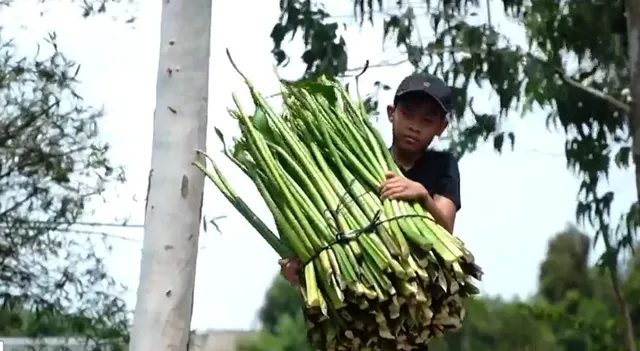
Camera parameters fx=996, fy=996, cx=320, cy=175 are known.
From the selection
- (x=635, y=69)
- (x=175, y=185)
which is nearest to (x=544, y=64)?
(x=635, y=69)

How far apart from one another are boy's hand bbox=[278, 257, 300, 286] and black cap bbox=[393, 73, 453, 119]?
28 cm

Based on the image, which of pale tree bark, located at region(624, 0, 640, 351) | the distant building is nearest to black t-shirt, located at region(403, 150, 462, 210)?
the distant building

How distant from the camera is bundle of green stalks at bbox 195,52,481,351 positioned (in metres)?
1.19

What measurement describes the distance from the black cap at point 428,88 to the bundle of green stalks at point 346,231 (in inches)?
2.7

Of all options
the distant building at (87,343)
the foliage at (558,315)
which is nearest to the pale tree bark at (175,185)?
the distant building at (87,343)

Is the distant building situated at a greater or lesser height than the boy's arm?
lesser

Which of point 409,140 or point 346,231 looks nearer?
point 346,231

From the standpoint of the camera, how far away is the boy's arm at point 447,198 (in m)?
1.31

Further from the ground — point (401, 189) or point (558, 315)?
point (558, 315)

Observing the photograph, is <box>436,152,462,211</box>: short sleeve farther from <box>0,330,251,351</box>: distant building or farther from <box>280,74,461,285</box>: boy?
<box>0,330,251,351</box>: distant building

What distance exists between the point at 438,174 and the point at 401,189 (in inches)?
5.2

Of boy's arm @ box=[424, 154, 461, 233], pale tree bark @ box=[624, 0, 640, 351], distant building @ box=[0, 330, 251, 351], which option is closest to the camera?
boy's arm @ box=[424, 154, 461, 233]

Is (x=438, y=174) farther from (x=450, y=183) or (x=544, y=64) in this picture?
(x=544, y=64)

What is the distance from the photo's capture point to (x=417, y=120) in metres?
1.38
